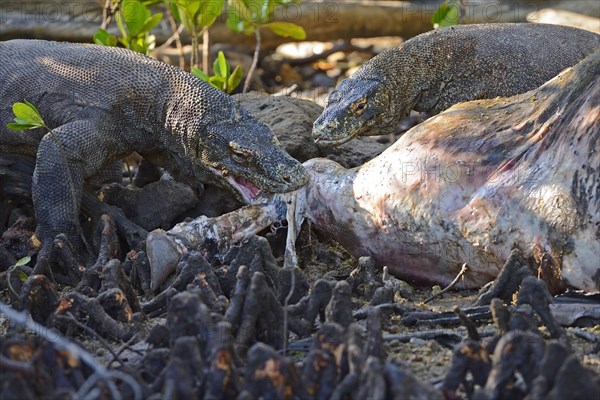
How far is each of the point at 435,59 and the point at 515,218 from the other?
3338 millimetres

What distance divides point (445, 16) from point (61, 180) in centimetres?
378

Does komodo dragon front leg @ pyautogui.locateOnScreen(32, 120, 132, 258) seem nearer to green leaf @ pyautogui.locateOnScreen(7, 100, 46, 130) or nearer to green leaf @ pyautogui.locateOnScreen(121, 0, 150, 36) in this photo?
green leaf @ pyautogui.locateOnScreen(7, 100, 46, 130)

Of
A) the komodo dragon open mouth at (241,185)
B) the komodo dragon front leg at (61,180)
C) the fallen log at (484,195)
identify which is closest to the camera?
the fallen log at (484,195)

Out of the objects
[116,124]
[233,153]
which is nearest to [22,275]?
[116,124]

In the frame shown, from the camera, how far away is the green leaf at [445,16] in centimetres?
861

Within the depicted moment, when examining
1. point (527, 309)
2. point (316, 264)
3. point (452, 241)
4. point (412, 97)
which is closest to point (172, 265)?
point (316, 264)

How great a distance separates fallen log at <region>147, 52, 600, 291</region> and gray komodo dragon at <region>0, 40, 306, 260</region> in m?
0.70

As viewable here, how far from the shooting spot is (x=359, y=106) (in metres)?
7.58

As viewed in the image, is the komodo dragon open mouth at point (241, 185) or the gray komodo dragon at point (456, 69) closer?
the komodo dragon open mouth at point (241, 185)

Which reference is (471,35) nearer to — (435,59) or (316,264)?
(435,59)

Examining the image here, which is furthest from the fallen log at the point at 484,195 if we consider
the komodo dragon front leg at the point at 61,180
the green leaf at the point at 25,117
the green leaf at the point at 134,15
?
the green leaf at the point at 134,15

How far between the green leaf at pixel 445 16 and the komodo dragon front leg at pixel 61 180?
11.2ft

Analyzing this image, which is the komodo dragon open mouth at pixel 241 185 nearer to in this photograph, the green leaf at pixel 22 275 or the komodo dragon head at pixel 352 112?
the komodo dragon head at pixel 352 112

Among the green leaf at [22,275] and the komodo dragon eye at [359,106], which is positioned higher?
the komodo dragon eye at [359,106]
